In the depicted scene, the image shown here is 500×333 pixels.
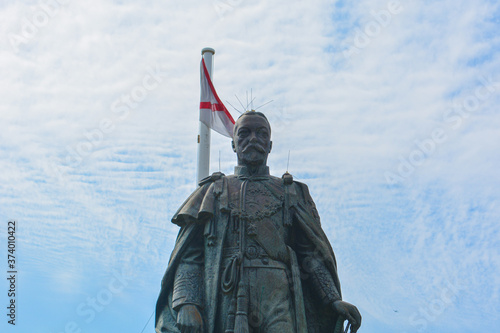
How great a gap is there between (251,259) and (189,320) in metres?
1.33

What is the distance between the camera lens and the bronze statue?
8.66m

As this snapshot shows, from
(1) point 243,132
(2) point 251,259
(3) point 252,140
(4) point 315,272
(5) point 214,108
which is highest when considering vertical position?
(5) point 214,108

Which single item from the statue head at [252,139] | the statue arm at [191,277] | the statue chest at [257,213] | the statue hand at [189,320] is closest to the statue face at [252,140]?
the statue head at [252,139]

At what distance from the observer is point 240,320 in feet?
27.4

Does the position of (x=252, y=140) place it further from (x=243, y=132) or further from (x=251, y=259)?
(x=251, y=259)

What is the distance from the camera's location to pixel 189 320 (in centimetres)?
843

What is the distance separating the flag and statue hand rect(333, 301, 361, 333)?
26.1 ft

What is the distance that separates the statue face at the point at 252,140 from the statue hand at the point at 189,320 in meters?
2.72

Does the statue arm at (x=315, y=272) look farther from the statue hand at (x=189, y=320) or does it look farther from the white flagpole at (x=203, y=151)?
the white flagpole at (x=203, y=151)

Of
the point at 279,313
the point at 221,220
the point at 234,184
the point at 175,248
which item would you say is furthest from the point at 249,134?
the point at 279,313

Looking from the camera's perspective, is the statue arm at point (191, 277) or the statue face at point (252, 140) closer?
the statue arm at point (191, 277)

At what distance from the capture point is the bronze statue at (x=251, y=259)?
28.4 feet

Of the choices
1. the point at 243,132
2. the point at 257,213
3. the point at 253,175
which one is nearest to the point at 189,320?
the point at 257,213

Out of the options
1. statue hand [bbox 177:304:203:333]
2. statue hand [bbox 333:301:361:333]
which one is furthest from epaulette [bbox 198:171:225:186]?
statue hand [bbox 333:301:361:333]
